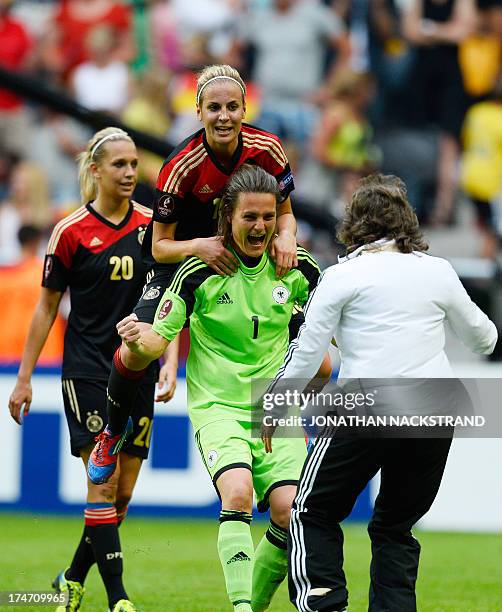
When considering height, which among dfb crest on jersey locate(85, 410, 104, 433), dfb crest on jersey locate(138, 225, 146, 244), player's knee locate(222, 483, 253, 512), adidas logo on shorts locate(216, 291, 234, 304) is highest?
dfb crest on jersey locate(138, 225, 146, 244)

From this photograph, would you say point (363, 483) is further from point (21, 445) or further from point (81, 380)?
point (21, 445)

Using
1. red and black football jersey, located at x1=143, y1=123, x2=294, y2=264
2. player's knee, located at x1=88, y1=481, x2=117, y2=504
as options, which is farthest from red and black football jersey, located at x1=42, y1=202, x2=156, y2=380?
red and black football jersey, located at x1=143, y1=123, x2=294, y2=264

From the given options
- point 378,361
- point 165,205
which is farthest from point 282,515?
point 165,205

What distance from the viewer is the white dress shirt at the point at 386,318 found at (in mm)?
4730

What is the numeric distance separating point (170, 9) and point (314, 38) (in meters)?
1.73

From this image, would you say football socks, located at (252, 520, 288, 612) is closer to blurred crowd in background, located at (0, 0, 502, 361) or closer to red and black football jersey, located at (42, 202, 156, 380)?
red and black football jersey, located at (42, 202, 156, 380)

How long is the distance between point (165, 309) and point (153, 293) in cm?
36

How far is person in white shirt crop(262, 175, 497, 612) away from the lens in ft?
15.6

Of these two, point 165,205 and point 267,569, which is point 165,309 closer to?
point 165,205

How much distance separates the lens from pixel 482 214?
1261cm

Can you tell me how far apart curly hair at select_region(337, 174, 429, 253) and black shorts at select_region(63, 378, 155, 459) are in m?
1.89

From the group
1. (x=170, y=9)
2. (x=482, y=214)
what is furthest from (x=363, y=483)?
(x=170, y=9)

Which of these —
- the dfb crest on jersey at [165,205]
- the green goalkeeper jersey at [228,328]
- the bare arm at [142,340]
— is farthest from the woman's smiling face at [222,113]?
the bare arm at [142,340]

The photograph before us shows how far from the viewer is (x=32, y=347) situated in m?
6.45
